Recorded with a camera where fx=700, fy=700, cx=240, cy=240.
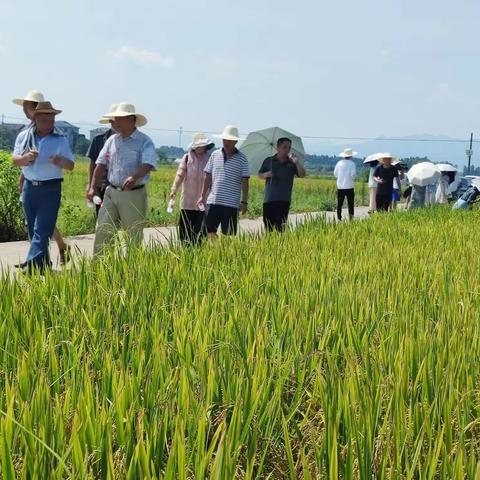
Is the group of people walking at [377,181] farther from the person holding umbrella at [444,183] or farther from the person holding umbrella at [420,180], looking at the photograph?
the person holding umbrella at [444,183]

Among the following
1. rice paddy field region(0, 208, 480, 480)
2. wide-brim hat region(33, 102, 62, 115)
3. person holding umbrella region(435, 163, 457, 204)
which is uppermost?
wide-brim hat region(33, 102, 62, 115)

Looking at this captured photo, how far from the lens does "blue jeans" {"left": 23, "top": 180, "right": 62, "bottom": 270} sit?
5.92m

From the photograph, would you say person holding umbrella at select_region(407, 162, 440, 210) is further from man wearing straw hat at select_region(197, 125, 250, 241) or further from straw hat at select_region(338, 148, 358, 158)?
man wearing straw hat at select_region(197, 125, 250, 241)

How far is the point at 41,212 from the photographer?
5938 millimetres

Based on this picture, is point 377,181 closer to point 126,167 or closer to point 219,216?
point 219,216

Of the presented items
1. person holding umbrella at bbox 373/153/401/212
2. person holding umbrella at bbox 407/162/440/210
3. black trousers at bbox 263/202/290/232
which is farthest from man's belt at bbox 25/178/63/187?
person holding umbrella at bbox 407/162/440/210

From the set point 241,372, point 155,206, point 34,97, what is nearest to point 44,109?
point 34,97

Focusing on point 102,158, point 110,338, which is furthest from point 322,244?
point 110,338

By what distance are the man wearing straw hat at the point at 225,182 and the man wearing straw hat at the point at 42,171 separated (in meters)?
1.37

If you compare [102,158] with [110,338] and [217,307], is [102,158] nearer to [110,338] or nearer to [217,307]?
[217,307]

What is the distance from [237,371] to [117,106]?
13.7 ft

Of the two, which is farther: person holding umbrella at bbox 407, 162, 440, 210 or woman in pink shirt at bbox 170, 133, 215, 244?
person holding umbrella at bbox 407, 162, 440, 210

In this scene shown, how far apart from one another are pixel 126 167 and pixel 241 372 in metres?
4.14

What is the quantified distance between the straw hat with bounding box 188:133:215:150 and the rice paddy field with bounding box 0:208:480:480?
119 inches
